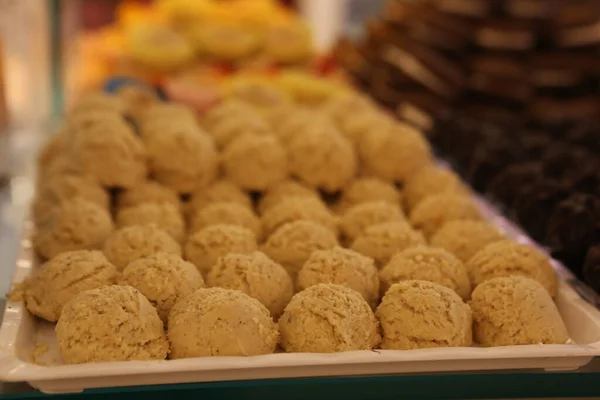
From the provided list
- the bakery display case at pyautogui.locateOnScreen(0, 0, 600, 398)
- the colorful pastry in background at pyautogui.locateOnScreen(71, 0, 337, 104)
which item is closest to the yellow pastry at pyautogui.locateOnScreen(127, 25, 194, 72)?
the colorful pastry in background at pyautogui.locateOnScreen(71, 0, 337, 104)

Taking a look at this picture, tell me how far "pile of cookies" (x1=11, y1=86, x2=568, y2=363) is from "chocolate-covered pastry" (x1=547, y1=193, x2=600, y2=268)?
0.28 ft

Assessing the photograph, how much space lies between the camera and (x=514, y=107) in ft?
8.66

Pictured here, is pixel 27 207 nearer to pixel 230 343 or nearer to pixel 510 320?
pixel 230 343

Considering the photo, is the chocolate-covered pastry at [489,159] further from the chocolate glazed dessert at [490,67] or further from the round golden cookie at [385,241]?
the round golden cookie at [385,241]

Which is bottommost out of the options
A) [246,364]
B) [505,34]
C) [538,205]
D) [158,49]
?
[246,364]

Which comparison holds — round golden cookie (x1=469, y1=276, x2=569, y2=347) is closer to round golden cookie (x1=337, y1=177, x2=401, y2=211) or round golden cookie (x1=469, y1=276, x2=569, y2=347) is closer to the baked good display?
the baked good display

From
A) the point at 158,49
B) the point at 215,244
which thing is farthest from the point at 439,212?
the point at 158,49

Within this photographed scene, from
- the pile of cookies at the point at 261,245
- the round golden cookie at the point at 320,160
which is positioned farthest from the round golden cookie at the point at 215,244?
the round golden cookie at the point at 320,160

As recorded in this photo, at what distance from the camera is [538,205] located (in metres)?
1.49

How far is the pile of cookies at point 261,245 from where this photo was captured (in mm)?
1012

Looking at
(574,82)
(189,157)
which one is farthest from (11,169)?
(574,82)

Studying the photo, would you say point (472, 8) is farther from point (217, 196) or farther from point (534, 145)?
point (217, 196)

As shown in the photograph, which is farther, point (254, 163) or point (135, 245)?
point (254, 163)

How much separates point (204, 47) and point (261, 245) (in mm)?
1908
